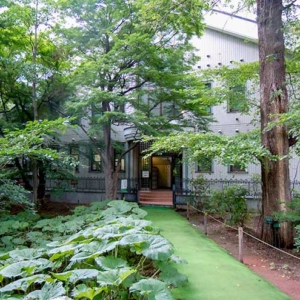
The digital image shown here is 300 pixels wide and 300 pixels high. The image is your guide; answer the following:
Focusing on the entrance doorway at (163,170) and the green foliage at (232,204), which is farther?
the entrance doorway at (163,170)

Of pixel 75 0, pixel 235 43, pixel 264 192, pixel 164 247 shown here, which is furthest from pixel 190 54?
pixel 164 247

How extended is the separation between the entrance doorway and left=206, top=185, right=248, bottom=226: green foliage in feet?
23.9

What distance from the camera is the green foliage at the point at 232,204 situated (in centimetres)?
938

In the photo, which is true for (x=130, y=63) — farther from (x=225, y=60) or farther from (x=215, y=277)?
(x=215, y=277)

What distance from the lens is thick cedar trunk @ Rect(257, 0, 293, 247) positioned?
7.79 meters

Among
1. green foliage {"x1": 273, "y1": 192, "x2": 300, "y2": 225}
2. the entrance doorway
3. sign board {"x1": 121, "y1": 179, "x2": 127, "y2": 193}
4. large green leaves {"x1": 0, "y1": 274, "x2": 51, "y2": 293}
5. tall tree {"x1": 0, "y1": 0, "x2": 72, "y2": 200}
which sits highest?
tall tree {"x1": 0, "y1": 0, "x2": 72, "y2": 200}

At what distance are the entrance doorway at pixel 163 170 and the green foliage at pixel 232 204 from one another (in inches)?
287

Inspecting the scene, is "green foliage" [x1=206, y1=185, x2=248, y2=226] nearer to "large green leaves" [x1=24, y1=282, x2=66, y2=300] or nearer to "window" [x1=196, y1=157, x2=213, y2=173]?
"window" [x1=196, y1=157, x2=213, y2=173]

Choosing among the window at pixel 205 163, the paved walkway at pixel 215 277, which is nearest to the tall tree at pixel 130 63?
the window at pixel 205 163

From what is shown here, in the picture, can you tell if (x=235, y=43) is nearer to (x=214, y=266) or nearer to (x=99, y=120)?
(x=99, y=120)

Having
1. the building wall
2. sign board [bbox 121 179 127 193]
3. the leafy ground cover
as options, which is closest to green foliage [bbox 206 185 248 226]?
the building wall

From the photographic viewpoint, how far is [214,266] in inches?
221

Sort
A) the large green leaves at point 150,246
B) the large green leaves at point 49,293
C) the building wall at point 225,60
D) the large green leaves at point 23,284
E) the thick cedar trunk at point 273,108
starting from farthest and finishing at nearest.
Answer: the building wall at point 225,60
the thick cedar trunk at point 273,108
the large green leaves at point 150,246
the large green leaves at point 23,284
the large green leaves at point 49,293

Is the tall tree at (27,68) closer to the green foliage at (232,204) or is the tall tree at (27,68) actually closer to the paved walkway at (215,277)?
the green foliage at (232,204)
